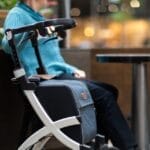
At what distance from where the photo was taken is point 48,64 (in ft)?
13.8

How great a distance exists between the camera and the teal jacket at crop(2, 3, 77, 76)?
3.94 meters

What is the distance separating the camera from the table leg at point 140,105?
14.5 feet

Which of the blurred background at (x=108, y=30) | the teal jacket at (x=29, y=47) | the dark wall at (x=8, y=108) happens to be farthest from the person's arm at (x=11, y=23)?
the blurred background at (x=108, y=30)

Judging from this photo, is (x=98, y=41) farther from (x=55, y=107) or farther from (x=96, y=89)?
(x=55, y=107)

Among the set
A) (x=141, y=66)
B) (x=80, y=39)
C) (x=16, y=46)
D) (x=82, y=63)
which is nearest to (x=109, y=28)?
(x=80, y=39)

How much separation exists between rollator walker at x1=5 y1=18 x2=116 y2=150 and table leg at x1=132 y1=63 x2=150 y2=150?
78 centimetres

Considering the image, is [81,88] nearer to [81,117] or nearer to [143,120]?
[81,117]

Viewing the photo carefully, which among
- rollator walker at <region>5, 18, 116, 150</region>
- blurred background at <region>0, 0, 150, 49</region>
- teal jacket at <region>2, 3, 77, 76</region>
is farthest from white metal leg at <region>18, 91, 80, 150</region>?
blurred background at <region>0, 0, 150, 49</region>

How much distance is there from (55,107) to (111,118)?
1.66ft

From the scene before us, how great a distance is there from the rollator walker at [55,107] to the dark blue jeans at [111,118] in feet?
0.94

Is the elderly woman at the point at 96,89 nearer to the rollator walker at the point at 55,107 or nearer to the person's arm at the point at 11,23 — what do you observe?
the person's arm at the point at 11,23

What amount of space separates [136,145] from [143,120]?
462mm

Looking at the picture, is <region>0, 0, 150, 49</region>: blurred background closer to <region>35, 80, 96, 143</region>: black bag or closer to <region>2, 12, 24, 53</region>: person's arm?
<region>2, 12, 24, 53</region>: person's arm

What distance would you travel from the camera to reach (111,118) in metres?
4.00
